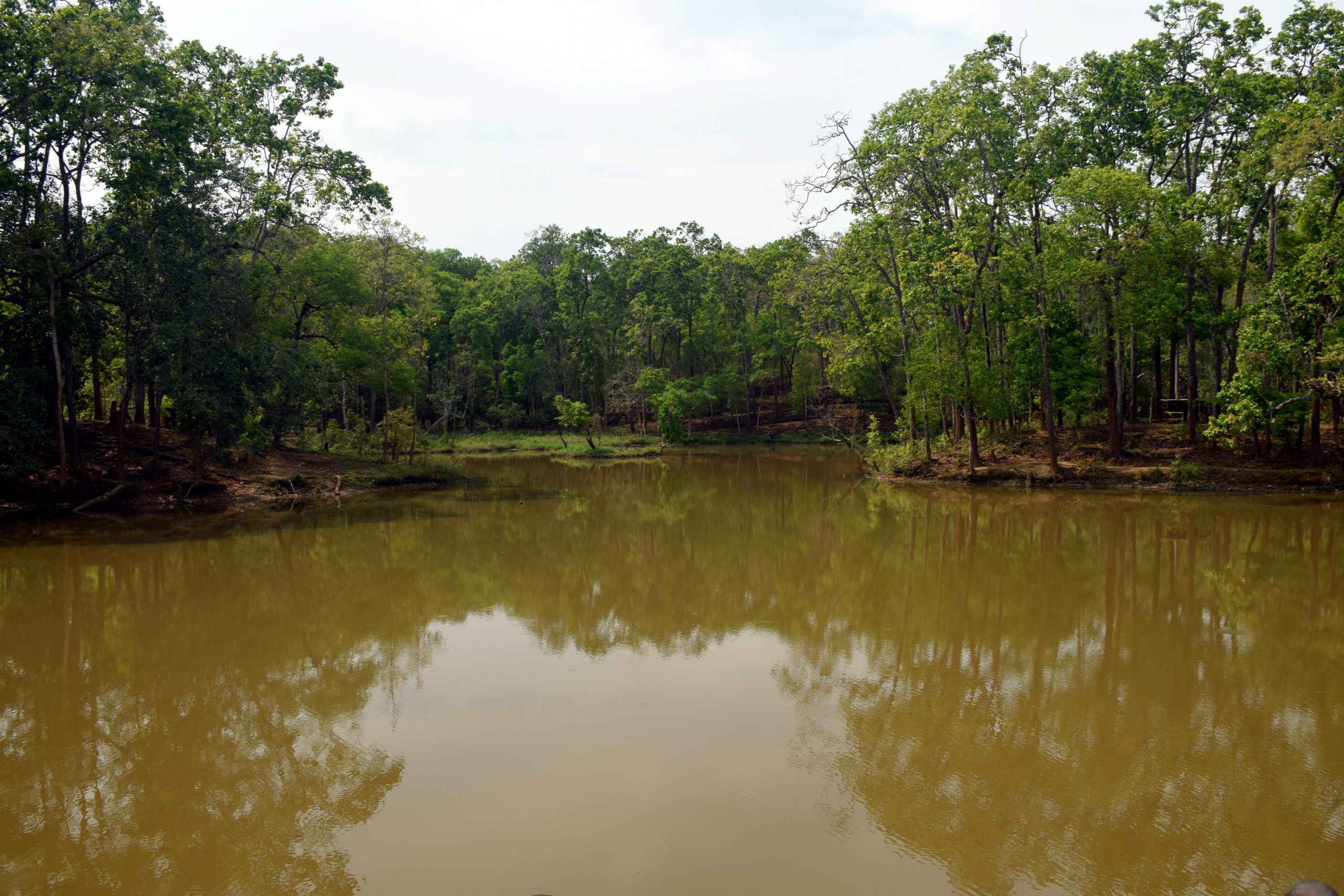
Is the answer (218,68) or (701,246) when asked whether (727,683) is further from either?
(701,246)

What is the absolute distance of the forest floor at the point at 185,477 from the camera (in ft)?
62.0

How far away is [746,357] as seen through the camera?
160ft

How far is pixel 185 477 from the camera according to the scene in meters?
20.6

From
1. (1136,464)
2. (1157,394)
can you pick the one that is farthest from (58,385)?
(1157,394)

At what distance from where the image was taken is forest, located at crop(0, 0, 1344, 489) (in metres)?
17.6

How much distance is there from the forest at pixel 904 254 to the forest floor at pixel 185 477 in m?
0.43

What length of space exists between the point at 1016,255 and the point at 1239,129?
793cm

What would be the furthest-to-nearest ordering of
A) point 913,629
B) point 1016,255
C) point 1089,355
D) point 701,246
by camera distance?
point 701,246
point 1089,355
point 1016,255
point 913,629

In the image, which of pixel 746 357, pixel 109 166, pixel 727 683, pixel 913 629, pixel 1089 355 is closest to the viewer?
pixel 727 683

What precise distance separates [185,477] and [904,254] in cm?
2139

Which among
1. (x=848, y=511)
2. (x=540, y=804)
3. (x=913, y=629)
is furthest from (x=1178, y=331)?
(x=540, y=804)

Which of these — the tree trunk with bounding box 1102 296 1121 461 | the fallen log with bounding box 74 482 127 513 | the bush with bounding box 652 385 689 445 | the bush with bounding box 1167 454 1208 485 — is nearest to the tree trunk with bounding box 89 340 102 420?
the fallen log with bounding box 74 482 127 513

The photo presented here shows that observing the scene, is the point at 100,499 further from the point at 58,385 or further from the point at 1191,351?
the point at 1191,351

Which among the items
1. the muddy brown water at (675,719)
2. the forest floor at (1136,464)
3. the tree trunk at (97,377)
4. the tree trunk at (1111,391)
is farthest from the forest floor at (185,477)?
the tree trunk at (1111,391)
